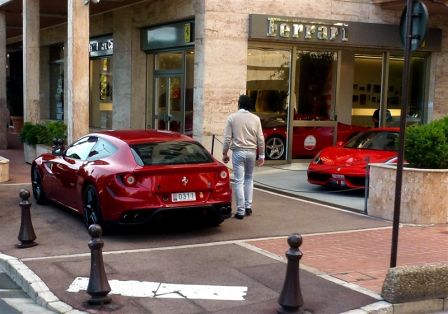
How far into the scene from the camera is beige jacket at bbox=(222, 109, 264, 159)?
9.62 metres

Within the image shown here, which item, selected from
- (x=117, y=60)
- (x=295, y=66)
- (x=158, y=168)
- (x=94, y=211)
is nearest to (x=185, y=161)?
(x=158, y=168)

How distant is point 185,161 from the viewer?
8.53 m

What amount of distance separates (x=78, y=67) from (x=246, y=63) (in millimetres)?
4247

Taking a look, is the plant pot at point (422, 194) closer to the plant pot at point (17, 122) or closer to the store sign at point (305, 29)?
the store sign at point (305, 29)

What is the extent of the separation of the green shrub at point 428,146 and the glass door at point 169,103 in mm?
8936

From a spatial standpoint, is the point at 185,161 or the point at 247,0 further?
the point at 247,0

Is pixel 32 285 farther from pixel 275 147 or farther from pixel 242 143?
pixel 275 147

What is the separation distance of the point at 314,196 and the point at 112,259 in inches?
219

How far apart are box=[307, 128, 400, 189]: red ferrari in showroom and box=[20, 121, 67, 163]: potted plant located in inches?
302

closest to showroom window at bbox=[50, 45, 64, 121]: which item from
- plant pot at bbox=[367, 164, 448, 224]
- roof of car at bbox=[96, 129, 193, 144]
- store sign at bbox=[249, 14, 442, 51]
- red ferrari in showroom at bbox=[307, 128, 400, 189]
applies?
store sign at bbox=[249, 14, 442, 51]

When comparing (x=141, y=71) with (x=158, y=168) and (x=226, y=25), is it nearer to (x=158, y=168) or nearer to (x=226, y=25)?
(x=226, y=25)

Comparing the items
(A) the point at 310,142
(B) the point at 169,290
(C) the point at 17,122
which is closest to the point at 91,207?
(B) the point at 169,290

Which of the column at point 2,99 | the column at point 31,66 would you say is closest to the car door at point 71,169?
the column at point 31,66

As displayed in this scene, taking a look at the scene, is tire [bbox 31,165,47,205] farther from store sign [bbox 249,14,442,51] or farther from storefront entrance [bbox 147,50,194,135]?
store sign [bbox 249,14,442,51]
